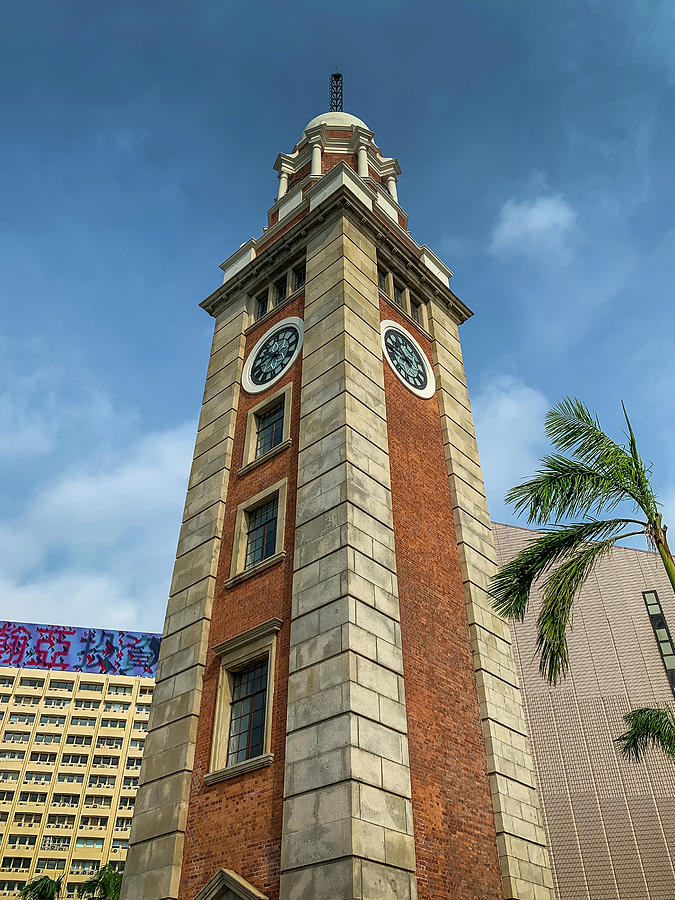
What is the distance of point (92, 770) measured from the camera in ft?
263

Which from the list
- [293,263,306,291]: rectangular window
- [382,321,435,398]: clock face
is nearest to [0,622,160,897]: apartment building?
[293,263,306,291]: rectangular window

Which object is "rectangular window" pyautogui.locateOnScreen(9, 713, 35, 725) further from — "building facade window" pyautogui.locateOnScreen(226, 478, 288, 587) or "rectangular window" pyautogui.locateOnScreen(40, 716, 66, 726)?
"building facade window" pyautogui.locateOnScreen(226, 478, 288, 587)

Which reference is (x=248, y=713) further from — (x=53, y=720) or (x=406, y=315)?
(x=53, y=720)

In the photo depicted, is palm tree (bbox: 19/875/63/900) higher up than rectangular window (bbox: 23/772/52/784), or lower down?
lower down

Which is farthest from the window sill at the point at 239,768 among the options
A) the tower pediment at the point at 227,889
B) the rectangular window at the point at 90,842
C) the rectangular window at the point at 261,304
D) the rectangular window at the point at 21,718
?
the rectangular window at the point at 21,718

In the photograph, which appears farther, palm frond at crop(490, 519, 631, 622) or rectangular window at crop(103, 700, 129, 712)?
rectangular window at crop(103, 700, 129, 712)

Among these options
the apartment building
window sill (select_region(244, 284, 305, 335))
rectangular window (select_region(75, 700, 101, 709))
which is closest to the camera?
window sill (select_region(244, 284, 305, 335))

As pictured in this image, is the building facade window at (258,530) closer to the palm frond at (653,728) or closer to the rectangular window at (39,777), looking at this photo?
the palm frond at (653,728)

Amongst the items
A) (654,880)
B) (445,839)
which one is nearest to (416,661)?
(445,839)

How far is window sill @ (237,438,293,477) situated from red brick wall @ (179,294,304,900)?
11cm

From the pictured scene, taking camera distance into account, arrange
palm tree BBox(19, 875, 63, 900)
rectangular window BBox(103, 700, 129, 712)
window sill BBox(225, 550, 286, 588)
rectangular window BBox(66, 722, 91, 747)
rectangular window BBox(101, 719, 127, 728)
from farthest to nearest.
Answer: rectangular window BBox(103, 700, 129, 712) → rectangular window BBox(101, 719, 127, 728) → rectangular window BBox(66, 722, 91, 747) → palm tree BBox(19, 875, 63, 900) → window sill BBox(225, 550, 286, 588)

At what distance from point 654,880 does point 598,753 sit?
6159 mm

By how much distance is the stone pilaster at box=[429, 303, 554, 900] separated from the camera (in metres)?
14.9

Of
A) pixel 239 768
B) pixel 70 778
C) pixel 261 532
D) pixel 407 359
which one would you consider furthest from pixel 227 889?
pixel 70 778
